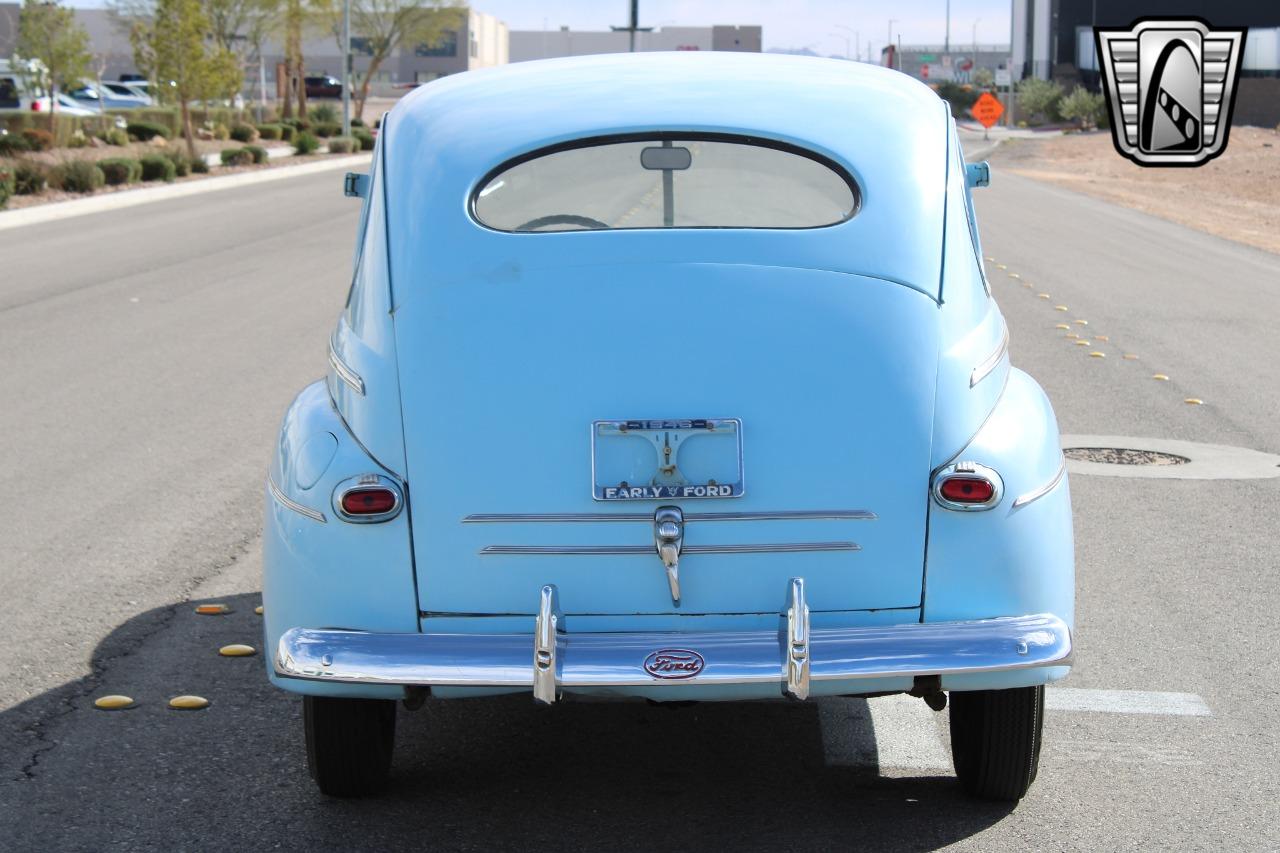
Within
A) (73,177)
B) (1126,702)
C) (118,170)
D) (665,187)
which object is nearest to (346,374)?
(665,187)

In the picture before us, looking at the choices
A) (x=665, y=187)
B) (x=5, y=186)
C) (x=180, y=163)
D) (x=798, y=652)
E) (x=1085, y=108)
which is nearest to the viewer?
(x=798, y=652)

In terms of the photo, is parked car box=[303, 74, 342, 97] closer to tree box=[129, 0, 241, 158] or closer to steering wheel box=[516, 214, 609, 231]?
tree box=[129, 0, 241, 158]

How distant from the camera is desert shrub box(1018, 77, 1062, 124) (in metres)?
94.6

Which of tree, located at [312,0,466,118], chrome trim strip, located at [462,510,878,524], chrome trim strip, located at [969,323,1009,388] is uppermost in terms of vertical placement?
tree, located at [312,0,466,118]

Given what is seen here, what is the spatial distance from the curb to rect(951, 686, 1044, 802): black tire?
74.7 feet

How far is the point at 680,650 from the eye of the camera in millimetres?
3801

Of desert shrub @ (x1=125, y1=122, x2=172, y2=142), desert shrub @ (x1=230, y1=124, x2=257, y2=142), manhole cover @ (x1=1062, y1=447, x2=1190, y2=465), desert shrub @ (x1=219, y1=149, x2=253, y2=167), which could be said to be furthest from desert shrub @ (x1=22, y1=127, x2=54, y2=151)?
manhole cover @ (x1=1062, y1=447, x2=1190, y2=465)

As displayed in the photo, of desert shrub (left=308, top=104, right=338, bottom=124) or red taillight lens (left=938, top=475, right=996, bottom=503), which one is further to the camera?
desert shrub (left=308, top=104, right=338, bottom=124)

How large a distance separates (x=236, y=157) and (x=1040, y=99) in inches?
2443

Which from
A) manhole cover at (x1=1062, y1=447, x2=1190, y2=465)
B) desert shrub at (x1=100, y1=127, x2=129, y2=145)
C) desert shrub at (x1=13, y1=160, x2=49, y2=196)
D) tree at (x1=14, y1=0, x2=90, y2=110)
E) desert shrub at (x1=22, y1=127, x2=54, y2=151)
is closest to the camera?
manhole cover at (x1=1062, y1=447, x2=1190, y2=465)

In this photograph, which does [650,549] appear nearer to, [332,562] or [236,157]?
[332,562]

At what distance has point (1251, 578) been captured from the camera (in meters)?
6.68

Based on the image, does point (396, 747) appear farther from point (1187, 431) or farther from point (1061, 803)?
point (1187, 431)

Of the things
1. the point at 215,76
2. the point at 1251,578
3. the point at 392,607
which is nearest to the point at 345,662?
the point at 392,607
